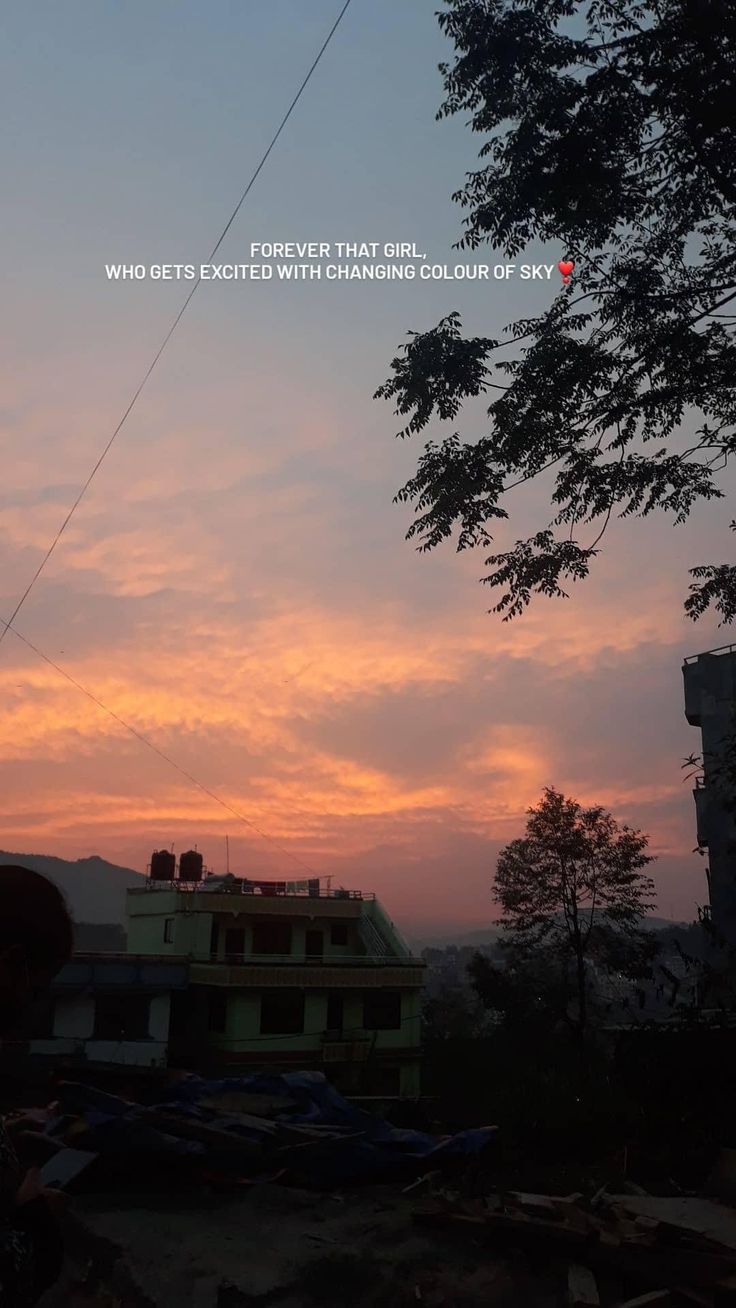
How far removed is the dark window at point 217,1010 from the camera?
117 feet

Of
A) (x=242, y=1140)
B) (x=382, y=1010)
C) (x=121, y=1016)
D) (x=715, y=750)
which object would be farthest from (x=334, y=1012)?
(x=242, y=1140)

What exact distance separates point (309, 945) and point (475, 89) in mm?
35872

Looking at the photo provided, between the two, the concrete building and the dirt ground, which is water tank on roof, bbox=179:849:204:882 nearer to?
the concrete building

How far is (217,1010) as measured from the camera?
36.0m

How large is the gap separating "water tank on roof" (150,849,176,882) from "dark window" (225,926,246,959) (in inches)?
211

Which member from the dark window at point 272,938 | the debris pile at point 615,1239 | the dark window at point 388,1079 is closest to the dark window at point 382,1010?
the dark window at point 388,1079

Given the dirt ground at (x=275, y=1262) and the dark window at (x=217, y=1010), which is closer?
the dirt ground at (x=275, y=1262)

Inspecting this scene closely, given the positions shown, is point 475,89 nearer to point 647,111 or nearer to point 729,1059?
point 647,111

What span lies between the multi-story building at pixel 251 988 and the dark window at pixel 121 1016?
1.7 inches

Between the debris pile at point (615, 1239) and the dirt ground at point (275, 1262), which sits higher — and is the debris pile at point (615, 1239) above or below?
above

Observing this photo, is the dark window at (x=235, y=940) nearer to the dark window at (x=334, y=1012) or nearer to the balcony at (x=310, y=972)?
the balcony at (x=310, y=972)

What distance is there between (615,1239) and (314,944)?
37.2 metres

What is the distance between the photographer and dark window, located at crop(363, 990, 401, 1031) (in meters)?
38.2

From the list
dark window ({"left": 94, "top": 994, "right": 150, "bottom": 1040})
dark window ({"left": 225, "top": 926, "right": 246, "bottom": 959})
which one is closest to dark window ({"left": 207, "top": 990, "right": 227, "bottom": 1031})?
dark window ({"left": 225, "top": 926, "right": 246, "bottom": 959})
